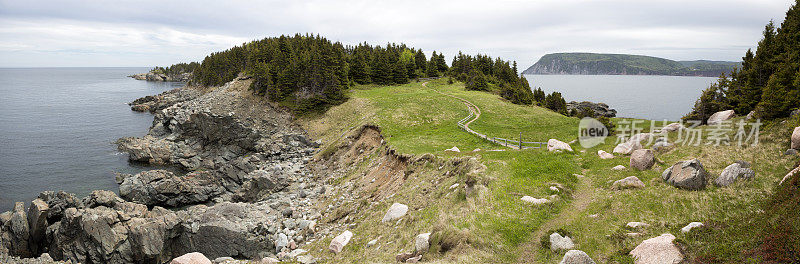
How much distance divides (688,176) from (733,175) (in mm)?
2063

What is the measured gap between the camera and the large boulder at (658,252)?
11.8 meters

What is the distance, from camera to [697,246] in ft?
40.0

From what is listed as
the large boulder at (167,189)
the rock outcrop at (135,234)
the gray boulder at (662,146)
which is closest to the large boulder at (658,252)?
the gray boulder at (662,146)

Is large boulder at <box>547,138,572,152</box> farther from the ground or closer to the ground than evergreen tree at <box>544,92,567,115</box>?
closer to the ground

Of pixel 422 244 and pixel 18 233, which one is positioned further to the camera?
pixel 18 233

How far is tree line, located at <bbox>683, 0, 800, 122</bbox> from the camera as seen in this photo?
30.7 metres

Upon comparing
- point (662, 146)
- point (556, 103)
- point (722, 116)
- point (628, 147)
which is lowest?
point (628, 147)

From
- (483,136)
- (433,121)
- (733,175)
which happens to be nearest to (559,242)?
(733,175)

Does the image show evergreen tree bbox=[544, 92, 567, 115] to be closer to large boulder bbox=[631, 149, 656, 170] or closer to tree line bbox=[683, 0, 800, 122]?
tree line bbox=[683, 0, 800, 122]

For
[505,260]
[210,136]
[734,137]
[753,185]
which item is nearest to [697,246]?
[505,260]

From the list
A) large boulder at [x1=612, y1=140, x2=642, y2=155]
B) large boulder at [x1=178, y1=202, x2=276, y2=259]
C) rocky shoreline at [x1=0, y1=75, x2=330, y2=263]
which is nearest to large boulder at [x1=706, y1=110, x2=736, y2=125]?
large boulder at [x1=612, y1=140, x2=642, y2=155]

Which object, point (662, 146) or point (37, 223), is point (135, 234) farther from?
point (662, 146)

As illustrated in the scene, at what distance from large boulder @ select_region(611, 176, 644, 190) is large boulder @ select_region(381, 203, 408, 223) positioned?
12037 mm

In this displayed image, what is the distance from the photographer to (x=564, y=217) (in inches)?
671
